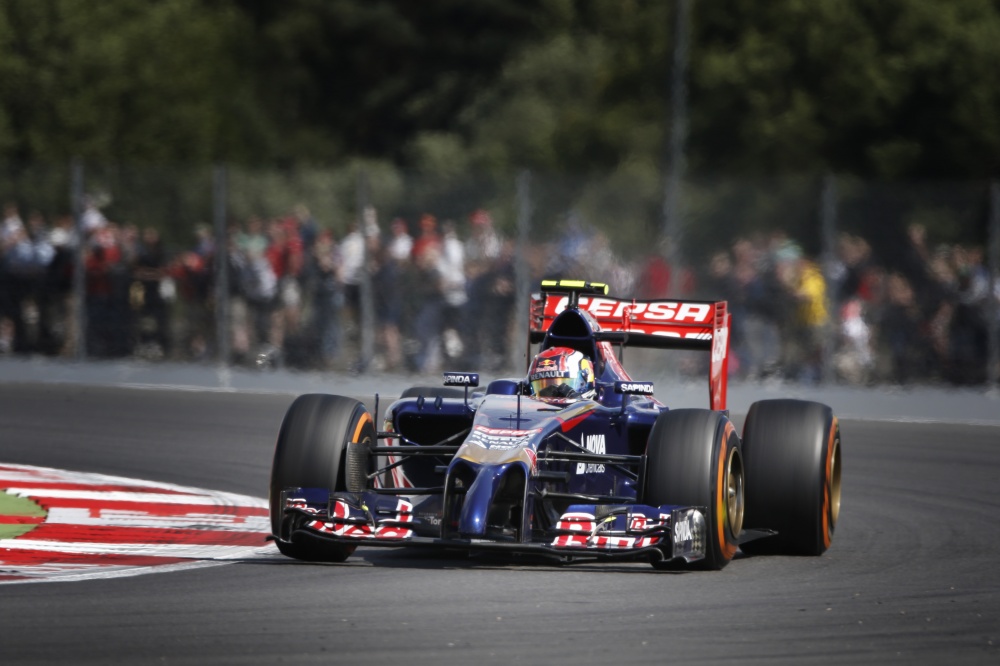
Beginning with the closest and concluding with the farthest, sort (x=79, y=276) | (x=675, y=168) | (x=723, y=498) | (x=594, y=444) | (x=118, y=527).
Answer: (x=723, y=498) → (x=594, y=444) → (x=118, y=527) → (x=79, y=276) → (x=675, y=168)

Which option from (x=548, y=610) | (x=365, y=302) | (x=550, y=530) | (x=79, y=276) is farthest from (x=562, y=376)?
(x=79, y=276)

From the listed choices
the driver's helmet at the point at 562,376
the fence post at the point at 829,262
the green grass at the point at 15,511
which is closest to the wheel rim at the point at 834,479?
the driver's helmet at the point at 562,376

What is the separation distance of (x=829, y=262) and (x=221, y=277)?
6.74 metres

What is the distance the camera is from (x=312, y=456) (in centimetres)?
930

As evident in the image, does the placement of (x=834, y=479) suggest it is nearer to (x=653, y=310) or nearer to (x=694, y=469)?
(x=653, y=310)

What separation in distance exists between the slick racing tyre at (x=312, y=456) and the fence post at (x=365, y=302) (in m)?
10.7

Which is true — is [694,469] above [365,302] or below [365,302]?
below

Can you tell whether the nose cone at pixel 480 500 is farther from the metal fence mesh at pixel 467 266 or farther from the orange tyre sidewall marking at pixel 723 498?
the metal fence mesh at pixel 467 266

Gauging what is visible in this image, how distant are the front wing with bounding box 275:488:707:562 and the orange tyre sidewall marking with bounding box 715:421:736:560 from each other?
141 mm

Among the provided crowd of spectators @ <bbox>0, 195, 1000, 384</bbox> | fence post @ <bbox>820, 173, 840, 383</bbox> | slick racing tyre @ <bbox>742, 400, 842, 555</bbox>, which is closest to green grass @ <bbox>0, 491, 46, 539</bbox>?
slick racing tyre @ <bbox>742, 400, 842, 555</bbox>

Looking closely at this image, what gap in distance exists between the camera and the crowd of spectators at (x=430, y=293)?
19.4 metres

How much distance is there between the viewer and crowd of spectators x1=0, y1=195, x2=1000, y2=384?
63.6 feet

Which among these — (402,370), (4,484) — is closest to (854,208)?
(402,370)

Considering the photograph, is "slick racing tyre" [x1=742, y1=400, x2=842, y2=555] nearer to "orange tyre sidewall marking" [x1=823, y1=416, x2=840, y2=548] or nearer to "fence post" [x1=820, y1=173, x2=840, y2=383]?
"orange tyre sidewall marking" [x1=823, y1=416, x2=840, y2=548]
